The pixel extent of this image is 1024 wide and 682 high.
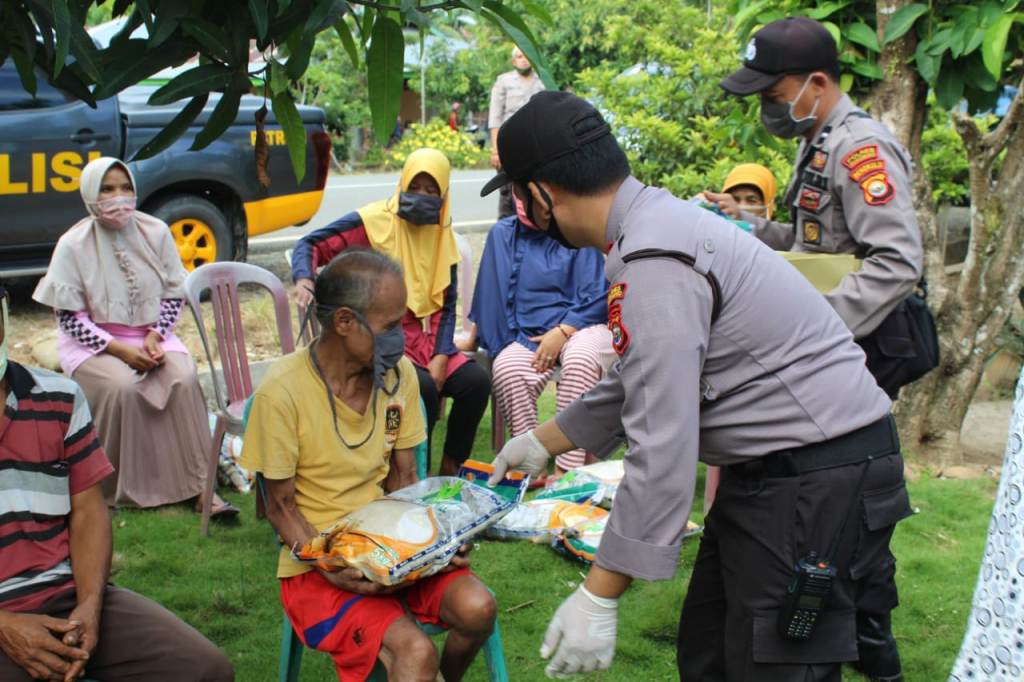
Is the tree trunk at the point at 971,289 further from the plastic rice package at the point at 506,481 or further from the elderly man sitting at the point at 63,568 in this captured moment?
the elderly man sitting at the point at 63,568

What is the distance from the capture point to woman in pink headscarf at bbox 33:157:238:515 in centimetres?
468

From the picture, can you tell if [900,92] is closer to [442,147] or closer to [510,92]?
[510,92]

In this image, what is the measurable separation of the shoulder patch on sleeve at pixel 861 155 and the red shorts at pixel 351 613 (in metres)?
1.71

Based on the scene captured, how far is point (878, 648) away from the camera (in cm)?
333

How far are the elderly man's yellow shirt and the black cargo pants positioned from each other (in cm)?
115

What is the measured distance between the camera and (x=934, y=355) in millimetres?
3486

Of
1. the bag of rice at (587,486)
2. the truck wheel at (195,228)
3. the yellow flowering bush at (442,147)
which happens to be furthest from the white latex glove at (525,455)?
the yellow flowering bush at (442,147)

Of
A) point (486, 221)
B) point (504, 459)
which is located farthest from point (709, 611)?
point (486, 221)

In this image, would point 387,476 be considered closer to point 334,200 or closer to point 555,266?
point 555,266

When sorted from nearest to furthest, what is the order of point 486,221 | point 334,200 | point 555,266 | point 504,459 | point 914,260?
point 504,459 < point 914,260 < point 555,266 < point 486,221 < point 334,200

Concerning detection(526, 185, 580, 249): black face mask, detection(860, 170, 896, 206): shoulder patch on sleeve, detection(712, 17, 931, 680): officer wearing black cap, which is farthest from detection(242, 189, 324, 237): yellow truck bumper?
detection(526, 185, 580, 249): black face mask

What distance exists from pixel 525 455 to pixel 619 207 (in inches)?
32.7

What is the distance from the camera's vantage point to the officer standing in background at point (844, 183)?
10.7ft

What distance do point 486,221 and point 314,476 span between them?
8.87 m
